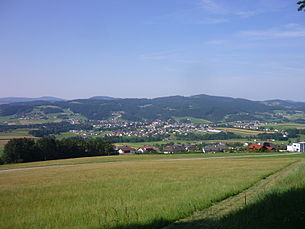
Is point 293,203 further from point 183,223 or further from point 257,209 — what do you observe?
point 183,223

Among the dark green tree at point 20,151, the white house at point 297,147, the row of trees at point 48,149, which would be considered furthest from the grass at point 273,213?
the white house at point 297,147

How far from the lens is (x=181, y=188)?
15.4 metres

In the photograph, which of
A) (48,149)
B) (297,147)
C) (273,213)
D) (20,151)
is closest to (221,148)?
(297,147)

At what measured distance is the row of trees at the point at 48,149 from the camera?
63562 mm

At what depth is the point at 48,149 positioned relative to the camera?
70875 mm

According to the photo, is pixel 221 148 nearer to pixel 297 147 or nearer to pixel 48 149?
pixel 297 147

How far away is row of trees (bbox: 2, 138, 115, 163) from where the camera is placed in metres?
63.6

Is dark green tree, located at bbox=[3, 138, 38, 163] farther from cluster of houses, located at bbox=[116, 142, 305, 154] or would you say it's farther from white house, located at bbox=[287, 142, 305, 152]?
white house, located at bbox=[287, 142, 305, 152]

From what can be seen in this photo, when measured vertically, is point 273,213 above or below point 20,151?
above

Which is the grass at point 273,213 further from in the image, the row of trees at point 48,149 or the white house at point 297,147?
the white house at point 297,147

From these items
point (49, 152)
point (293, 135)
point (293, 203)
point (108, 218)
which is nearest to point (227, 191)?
point (293, 203)

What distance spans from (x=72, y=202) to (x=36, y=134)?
449 feet

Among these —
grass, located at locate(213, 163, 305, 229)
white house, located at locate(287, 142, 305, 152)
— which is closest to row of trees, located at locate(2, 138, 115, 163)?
white house, located at locate(287, 142, 305, 152)

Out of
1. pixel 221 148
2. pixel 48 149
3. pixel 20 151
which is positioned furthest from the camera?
pixel 221 148
